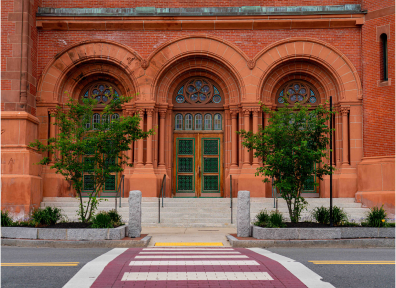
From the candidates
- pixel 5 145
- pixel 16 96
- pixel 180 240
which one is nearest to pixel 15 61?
pixel 16 96

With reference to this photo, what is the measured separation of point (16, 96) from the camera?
1892 centimetres

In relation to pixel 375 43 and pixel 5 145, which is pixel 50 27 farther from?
pixel 375 43

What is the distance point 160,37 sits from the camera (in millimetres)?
20875

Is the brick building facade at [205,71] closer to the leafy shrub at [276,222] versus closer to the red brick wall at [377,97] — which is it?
the red brick wall at [377,97]

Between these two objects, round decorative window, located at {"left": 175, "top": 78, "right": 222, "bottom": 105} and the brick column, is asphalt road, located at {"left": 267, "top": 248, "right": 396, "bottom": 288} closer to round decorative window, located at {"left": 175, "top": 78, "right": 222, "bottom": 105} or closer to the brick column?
the brick column

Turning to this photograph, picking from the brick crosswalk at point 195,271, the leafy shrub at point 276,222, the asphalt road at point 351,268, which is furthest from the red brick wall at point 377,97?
the brick crosswalk at point 195,271

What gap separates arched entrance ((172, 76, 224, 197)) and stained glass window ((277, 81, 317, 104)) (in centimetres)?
306

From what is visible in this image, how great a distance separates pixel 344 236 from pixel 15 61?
14530 mm

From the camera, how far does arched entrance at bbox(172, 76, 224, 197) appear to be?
851 inches

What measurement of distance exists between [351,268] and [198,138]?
14.4 m

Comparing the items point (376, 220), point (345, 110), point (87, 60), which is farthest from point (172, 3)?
point (376, 220)

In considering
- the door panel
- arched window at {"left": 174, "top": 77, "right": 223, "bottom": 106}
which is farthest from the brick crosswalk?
arched window at {"left": 174, "top": 77, "right": 223, "bottom": 106}

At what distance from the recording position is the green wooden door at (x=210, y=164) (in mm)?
21625

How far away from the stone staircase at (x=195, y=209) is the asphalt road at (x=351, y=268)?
5.65m
